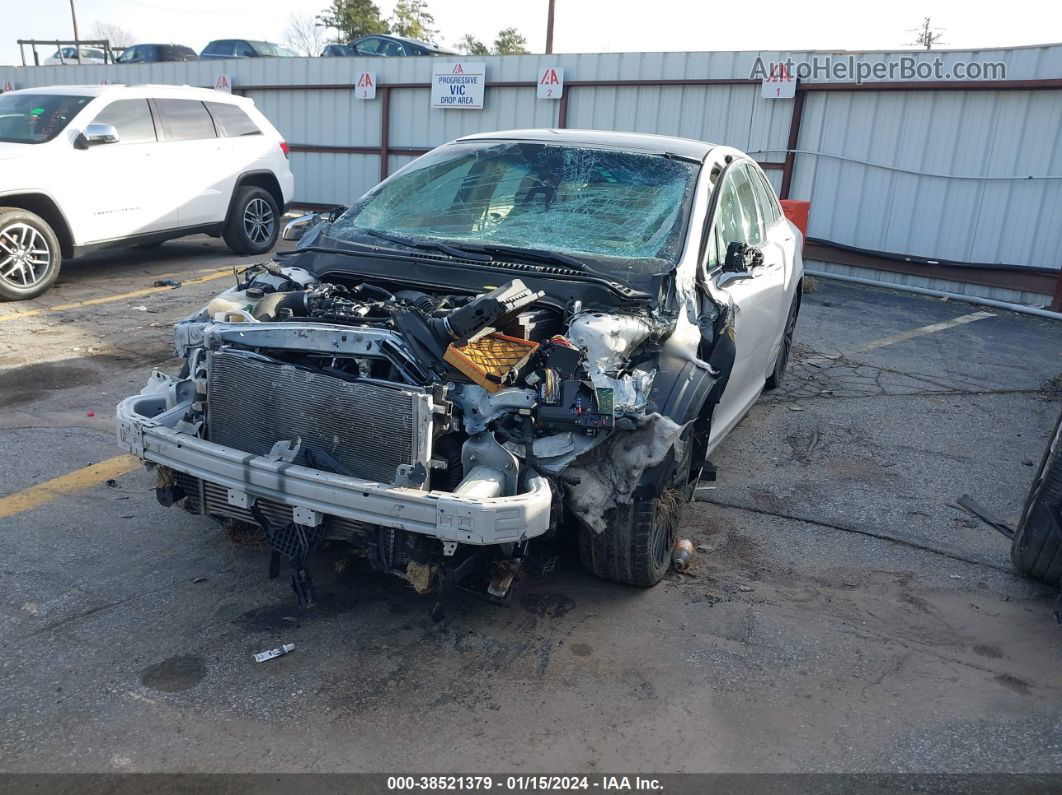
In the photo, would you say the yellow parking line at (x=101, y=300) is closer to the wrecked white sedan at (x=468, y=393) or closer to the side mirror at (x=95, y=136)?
the side mirror at (x=95, y=136)

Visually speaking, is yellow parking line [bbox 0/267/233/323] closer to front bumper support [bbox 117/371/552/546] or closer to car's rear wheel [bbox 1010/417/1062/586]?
front bumper support [bbox 117/371/552/546]

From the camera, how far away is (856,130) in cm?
1197

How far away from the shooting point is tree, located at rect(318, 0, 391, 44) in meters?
41.2

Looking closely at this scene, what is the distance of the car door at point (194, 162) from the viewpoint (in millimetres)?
9609

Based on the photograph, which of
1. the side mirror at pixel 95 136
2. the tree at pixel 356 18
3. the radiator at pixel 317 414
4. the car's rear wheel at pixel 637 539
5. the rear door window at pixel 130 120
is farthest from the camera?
the tree at pixel 356 18

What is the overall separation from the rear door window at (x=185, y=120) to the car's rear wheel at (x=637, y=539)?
796cm

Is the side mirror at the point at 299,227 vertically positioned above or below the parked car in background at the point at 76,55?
below

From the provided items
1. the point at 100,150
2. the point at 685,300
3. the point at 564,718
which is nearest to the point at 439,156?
the point at 685,300

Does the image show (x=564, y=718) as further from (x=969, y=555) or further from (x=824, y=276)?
(x=824, y=276)

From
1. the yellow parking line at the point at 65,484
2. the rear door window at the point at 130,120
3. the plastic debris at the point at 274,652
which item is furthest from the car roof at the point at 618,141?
the rear door window at the point at 130,120

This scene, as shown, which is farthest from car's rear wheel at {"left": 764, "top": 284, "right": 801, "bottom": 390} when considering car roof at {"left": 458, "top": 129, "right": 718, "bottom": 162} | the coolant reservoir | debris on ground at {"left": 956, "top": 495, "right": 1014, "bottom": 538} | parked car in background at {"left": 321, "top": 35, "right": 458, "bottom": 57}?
parked car in background at {"left": 321, "top": 35, "right": 458, "bottom": 57}

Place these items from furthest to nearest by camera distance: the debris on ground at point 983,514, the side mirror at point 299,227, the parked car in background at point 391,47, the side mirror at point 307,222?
the parked car in background at point 391,47, the side mirror at point 299,227, the side mirror at point 307,222, the debris on ground at point 983,514

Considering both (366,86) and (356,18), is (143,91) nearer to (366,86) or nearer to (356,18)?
(366,86)

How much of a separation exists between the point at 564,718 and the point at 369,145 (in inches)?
566
